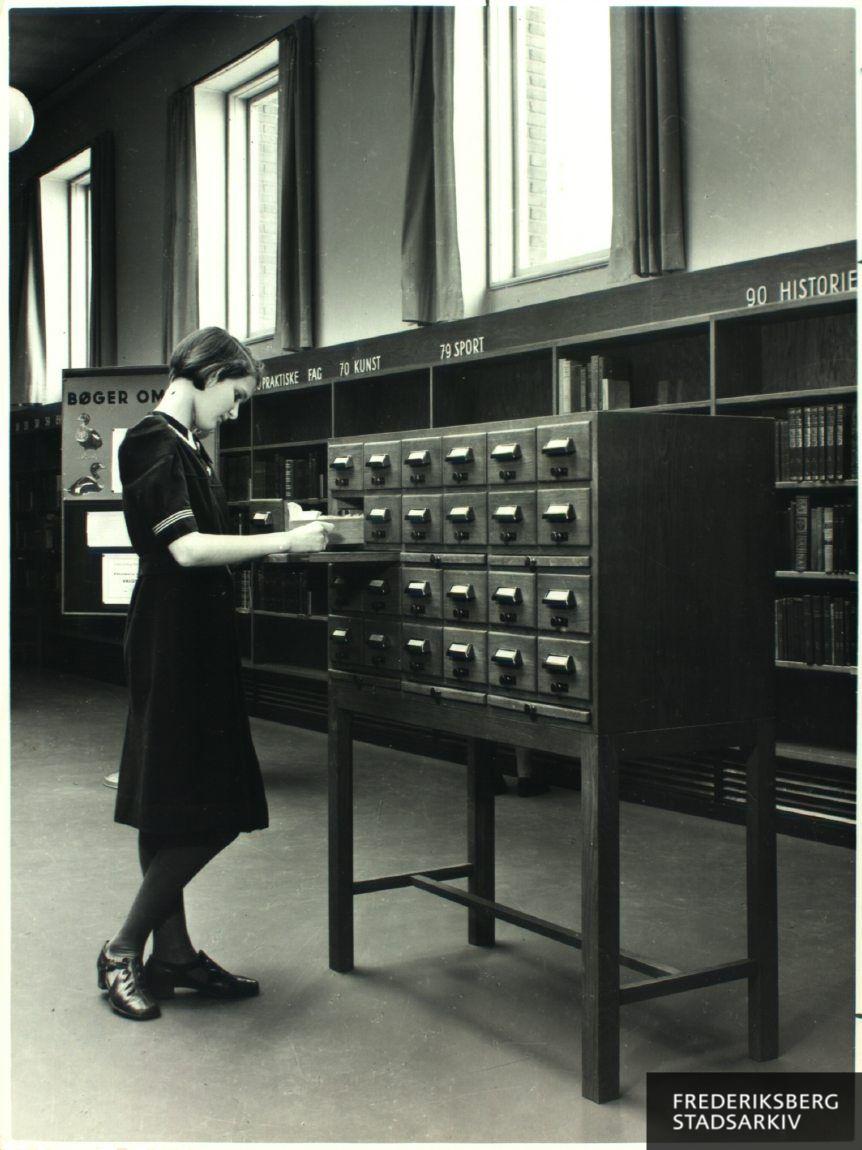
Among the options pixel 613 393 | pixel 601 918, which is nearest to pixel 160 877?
pixel 601 918

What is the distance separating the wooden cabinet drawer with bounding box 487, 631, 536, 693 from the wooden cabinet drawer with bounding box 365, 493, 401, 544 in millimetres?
487

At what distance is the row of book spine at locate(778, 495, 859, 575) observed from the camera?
4512 mm

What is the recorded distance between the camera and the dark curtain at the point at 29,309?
446 inches

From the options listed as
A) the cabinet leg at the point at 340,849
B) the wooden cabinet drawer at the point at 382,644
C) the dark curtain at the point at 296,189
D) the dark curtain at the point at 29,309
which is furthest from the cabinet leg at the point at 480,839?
the dark curtain at the point at 29,309

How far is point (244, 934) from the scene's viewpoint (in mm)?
3521

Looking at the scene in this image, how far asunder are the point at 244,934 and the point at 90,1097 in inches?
41.7

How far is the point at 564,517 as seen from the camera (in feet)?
8.12

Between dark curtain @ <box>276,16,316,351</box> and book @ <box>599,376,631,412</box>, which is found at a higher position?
dark curtain @ <box>276,16,316,351</box>

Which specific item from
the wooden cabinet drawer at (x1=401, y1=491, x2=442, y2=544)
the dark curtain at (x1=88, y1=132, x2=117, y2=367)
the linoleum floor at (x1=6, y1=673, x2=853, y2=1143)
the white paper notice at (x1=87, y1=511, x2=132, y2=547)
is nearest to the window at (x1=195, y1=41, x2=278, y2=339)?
the dark curtain at (x1=88, y1=132, x2=117, y2=367)

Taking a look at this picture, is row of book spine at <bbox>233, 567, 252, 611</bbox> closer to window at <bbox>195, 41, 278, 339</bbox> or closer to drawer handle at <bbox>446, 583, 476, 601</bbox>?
window at <bbox>195, 41, 278, 339</bbox>

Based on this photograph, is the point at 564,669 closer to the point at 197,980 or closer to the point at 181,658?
the point at 181,658

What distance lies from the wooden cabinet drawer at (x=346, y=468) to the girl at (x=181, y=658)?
0.37m

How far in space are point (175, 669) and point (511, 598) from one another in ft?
2.66

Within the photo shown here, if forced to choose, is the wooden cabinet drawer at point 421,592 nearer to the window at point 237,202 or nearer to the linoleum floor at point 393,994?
the linoleum floor at point 393,994
